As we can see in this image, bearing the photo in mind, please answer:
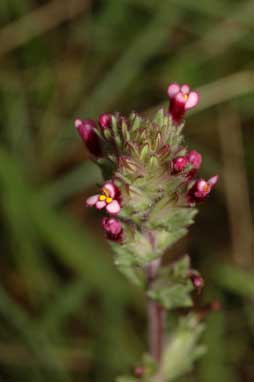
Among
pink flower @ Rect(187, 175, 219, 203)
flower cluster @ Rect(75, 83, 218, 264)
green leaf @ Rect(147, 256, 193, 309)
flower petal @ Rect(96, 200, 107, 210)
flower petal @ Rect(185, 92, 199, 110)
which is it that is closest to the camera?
flower petal @ Rect(96, 200, 107, 210)

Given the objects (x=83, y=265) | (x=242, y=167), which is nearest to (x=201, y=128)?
(x=242, y=167)

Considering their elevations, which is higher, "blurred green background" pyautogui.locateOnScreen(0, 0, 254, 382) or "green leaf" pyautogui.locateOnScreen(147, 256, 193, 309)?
"blurred green background" pyautogui.locateOnScreen(0, 0, 254, 382)

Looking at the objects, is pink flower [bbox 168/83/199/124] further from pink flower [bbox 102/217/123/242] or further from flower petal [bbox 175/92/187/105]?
pink flower [bbox 102/217/123/242]

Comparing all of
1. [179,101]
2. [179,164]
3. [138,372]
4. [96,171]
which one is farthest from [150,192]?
[96,171]

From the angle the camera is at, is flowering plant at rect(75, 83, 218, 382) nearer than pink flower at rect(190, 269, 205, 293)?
Yes

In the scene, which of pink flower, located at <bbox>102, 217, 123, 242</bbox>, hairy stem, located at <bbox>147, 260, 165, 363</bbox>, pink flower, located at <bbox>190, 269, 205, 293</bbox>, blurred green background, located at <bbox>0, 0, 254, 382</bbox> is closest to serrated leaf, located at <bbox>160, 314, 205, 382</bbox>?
hairy stem, located at <bbox>147, 260, 165, 363</bbox>

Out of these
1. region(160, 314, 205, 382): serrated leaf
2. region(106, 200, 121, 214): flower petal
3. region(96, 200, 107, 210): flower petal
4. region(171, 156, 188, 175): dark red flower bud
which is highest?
region(171, 156, 188, 175): dark red flower bud

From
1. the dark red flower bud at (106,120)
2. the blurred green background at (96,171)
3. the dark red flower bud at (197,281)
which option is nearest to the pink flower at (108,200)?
the dark red flower bud at (106,120)
